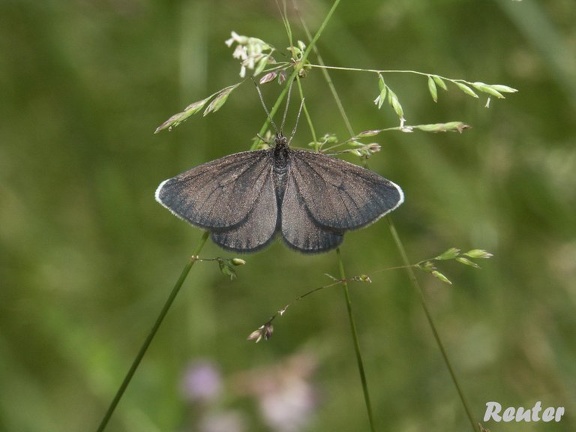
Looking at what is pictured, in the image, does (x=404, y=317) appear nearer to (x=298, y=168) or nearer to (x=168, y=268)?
(x=168, y=268)

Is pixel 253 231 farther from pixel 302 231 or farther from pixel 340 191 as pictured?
pixel 340 191

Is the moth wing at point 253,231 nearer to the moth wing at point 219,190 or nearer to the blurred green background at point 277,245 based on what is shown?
the moth wing at point 219,190

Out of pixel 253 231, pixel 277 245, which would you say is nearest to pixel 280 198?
pixel 253 231

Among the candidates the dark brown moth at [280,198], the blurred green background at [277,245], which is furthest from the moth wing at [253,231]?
the blurred green background at [277,245]

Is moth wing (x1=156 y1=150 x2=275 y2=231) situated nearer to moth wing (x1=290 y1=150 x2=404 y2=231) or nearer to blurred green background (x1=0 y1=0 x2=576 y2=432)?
moth wing (x1=290 y1=150 x2=404 y2=231)

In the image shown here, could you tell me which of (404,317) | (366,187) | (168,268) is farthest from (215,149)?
(366,187)

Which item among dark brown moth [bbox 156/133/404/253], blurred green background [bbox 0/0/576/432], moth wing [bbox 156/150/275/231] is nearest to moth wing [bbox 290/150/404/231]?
dark brown moth [bbox 156/133/404/253]
